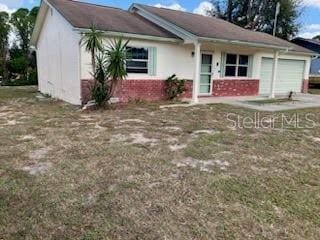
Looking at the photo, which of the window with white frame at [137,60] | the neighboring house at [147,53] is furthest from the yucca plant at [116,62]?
the window with white frame at [137,60]

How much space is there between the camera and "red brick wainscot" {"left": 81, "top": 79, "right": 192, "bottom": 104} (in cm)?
1135

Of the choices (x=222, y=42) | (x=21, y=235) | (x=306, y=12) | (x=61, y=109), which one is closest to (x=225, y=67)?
(x=222, y=42)

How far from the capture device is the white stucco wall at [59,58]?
456 inches

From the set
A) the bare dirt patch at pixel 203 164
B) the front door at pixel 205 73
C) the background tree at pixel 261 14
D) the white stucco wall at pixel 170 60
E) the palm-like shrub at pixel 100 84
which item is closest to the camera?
the bare dirt patch at pixel 203 164

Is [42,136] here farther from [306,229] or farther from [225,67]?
[225,67]

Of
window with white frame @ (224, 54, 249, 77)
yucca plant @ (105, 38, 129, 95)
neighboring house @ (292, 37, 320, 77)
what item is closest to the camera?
yucca plant @ (105, 38, 129, 95)

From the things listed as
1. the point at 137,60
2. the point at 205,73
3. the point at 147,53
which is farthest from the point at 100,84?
the point at 205,73

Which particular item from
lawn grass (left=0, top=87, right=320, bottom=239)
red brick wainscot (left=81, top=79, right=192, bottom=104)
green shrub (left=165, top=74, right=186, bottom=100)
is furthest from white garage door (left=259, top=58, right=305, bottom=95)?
lawn grass (left=0, top=87, right=320, bottom=239)

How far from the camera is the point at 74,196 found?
13.2ft

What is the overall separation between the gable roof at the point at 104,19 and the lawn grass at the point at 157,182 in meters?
4.73

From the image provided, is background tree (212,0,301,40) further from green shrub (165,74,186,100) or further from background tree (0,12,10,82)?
green shrub (165,74,186,100)

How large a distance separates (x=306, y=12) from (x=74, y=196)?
35.8 metres

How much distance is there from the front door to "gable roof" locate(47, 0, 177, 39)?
2.04m

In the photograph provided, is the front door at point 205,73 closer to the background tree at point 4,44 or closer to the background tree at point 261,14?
the background tree at point 4,44
